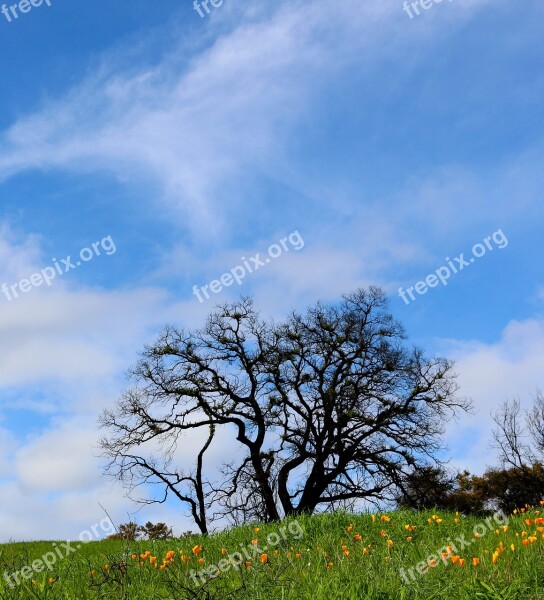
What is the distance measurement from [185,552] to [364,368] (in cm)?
1830

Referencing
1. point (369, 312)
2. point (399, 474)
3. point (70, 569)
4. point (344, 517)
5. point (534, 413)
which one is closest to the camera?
point (70, 569)

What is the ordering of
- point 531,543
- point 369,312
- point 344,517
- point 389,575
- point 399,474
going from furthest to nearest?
1. point 369,312
2. point 399,474
3. point 344,517
4. point 531,543
5. point 389,575

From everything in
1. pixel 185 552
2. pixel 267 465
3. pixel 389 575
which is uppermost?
pixel 267 465

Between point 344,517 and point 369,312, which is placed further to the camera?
point 369,312

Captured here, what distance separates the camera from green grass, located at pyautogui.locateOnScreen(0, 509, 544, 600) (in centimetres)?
528

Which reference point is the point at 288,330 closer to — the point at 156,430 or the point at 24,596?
the point at 156,430

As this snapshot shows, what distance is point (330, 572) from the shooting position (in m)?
6.01

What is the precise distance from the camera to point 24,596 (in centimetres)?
525

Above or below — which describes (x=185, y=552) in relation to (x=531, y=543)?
above

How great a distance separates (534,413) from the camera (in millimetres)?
41219

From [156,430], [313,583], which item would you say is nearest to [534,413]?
[156,430]

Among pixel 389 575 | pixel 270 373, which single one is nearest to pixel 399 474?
pixel 270 373

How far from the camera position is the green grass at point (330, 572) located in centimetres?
528

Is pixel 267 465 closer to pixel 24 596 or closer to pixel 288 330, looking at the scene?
pixel 288 330
